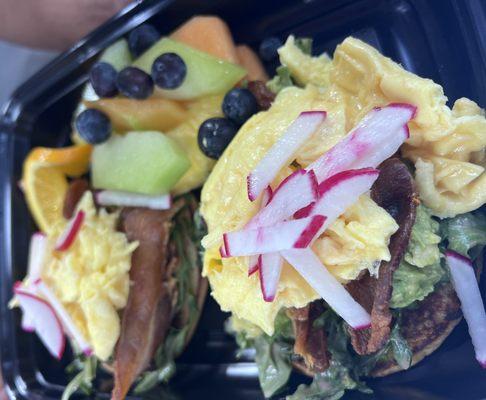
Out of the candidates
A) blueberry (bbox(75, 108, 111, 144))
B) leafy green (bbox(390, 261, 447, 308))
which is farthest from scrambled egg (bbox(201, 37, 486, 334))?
blueberry (bbox(75, 108, 111, 144))

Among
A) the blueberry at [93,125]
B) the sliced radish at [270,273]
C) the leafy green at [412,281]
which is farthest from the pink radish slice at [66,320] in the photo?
the leafy green at [412,281]

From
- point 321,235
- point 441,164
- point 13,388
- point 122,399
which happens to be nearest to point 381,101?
point 441,164

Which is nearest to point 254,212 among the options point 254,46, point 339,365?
point 339,365

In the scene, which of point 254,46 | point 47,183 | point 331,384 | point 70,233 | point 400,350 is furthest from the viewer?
point 47,183

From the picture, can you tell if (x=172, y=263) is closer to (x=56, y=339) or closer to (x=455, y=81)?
(x=56, y=339)

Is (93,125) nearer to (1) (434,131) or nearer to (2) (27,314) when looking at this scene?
(2) (27,314)

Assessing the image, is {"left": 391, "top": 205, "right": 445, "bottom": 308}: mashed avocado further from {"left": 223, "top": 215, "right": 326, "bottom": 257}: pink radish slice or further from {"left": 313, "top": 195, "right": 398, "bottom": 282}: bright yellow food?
{"left": 223, "top": 215, "right": 326, "bottom": 257}: pink radish slice
